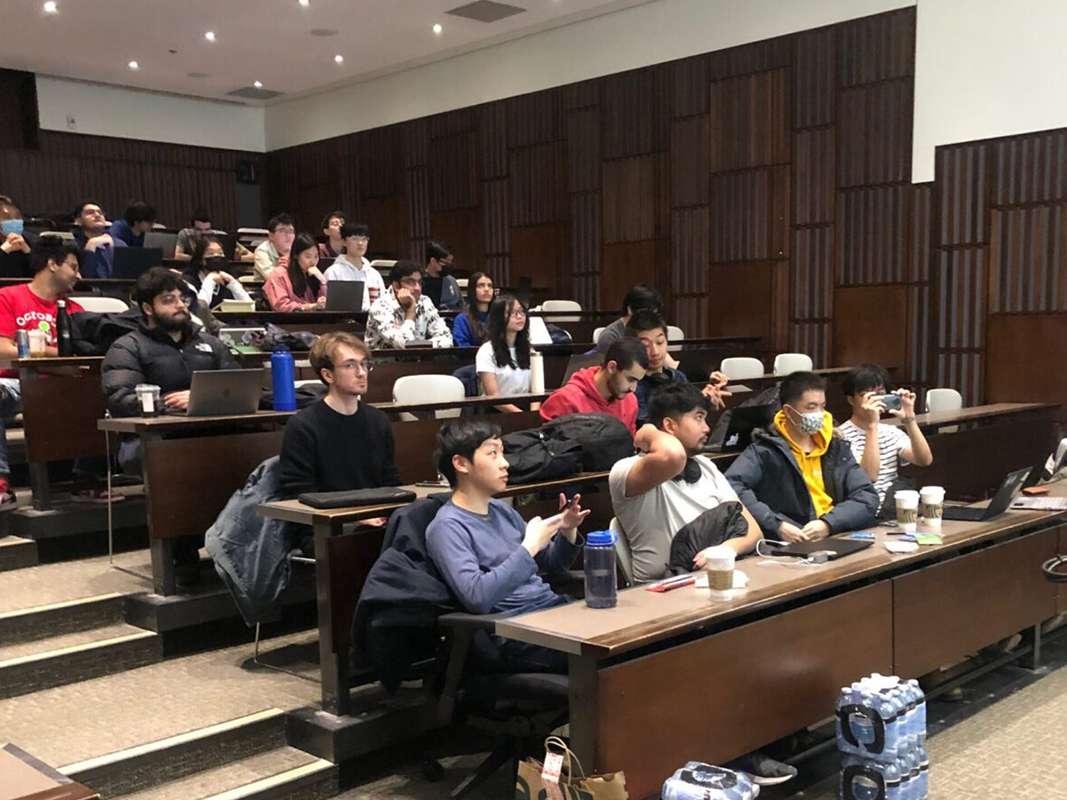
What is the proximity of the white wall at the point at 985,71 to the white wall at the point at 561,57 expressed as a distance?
0.49m

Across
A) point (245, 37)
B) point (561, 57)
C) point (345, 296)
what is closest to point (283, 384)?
point (345, 296)

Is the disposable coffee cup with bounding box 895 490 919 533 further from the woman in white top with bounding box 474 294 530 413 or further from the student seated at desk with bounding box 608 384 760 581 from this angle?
the woman in white top with bounding box 474 294 530 413

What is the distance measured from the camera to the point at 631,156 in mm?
9328

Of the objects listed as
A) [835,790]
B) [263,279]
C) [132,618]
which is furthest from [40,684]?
[263,279]

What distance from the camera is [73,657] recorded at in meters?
3.20

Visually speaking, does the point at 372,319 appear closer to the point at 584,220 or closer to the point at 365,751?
the point at 365,751

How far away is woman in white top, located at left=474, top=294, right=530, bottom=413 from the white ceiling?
4.99m

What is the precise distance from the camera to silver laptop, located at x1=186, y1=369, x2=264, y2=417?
3.60m

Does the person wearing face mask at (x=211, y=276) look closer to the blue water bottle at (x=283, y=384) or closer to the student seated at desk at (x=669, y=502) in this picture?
the blue water bottle at (x=283, y=384)

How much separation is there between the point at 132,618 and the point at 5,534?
939 mm

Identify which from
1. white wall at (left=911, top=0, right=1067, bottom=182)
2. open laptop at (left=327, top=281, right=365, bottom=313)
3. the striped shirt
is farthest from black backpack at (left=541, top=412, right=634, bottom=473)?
white wall at (left=911, top=0, right=1067, bottom=182)

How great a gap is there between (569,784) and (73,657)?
1.90 meters

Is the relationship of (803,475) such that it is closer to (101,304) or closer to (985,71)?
(101,304)

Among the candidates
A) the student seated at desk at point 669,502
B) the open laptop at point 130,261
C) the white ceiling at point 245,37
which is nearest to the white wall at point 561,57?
the white ceiling at point 245,37
